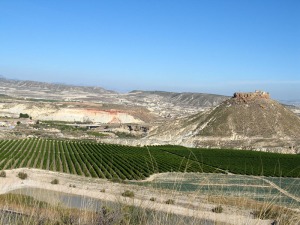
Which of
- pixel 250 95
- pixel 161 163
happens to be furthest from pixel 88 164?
pixel 250 95

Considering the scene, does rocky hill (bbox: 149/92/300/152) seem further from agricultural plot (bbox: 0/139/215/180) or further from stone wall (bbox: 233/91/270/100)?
agricultural plot (bbox: 0/139/215/180)

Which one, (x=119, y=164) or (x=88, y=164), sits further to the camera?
(x=119, y=164)

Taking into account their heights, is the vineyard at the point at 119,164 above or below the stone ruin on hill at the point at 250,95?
below

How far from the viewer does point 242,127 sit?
82.2m

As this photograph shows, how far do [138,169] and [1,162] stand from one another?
15280mm

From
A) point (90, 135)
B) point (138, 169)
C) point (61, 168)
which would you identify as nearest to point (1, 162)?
point (61, 168)

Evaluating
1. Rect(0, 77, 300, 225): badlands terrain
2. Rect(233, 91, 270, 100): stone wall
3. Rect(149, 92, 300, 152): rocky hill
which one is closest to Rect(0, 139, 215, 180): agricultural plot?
Rect(0, 77, 300, 225): badlands terrain

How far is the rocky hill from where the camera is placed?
77.8m

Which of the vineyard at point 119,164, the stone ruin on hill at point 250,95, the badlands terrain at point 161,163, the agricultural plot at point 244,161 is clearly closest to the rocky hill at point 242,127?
the stone ruin on hill at point 250,95

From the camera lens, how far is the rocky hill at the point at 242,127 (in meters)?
77.8

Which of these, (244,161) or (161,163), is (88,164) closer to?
(161,163)

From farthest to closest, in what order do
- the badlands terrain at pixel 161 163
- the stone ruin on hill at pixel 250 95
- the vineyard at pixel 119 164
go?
the stone ruin on hill at pixel 250 95
the vineyard at pixel 119 164
the badlands terrain at pixel 161 163

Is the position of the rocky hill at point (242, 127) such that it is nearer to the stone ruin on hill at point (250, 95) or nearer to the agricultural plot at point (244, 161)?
the stone ruin on hill at point (250, 95)

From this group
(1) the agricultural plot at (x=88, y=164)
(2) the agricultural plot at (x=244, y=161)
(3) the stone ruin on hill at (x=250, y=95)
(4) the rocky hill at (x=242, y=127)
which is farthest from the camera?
(3) the stone ruin on hill at (x=250, y=95)
